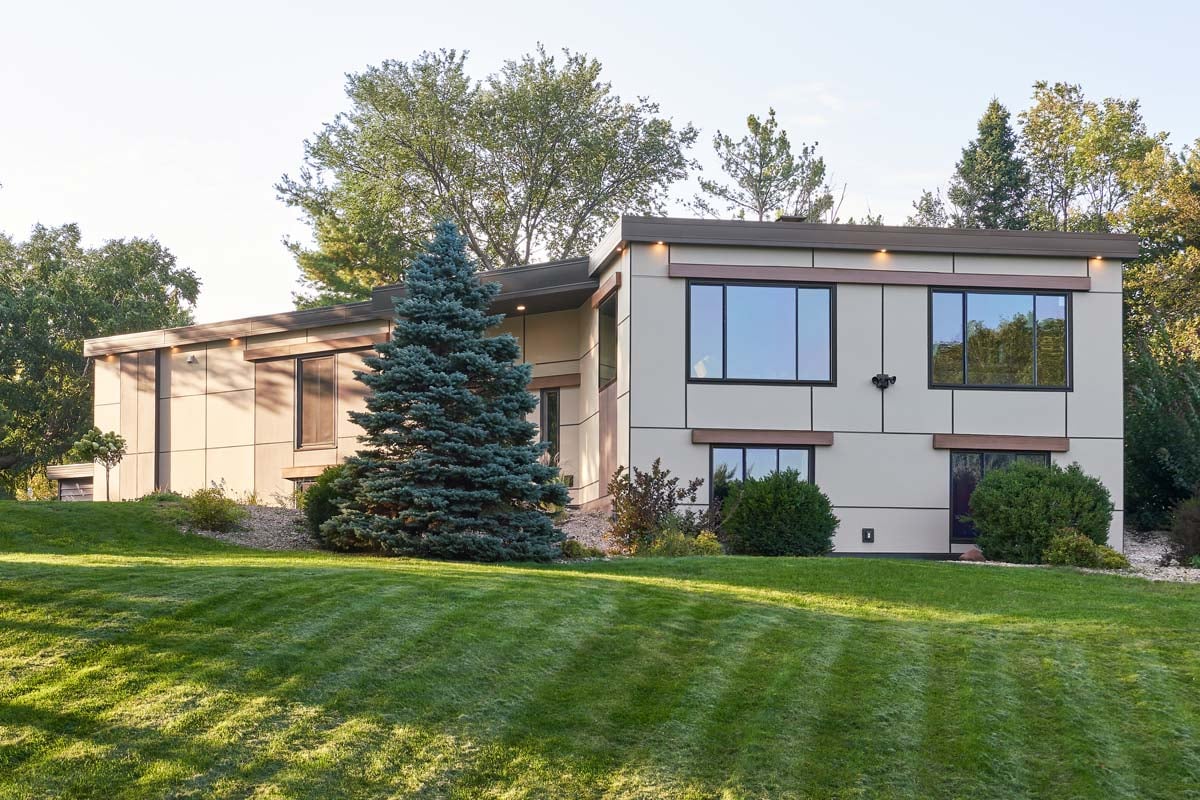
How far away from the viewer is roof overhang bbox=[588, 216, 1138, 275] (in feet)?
62.4

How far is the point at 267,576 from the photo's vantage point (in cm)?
1051

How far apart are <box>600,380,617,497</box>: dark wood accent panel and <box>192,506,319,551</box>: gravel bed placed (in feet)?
16.2

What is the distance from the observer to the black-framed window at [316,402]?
25422 mm

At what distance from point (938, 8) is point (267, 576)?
772 inches

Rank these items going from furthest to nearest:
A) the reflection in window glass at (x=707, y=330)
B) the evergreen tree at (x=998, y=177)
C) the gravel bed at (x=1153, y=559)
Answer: the evergreen tree at (x=998, y=177)
the reflection in window glass at (x=707, y=330)
the gravel bed at (x=1153, y=559)

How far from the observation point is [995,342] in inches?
777

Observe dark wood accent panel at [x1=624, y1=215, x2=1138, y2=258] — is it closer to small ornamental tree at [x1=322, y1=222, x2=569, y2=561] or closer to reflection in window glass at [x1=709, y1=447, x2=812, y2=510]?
reflection in window glass at [x1=709, y1=447, x2=812, y2=510]

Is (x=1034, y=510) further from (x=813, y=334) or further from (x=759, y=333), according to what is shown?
(x=759, y=333)

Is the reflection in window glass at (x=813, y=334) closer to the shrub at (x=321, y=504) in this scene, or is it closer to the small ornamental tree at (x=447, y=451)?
the small ornamental tree at (x=447, y=451)

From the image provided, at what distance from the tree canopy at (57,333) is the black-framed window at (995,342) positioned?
30.6m

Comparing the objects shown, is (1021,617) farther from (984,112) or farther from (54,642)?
(984,112)

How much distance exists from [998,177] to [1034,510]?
89.4 feet

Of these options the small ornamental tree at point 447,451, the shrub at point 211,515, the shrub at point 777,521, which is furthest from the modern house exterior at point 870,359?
the shrub at point 211,515

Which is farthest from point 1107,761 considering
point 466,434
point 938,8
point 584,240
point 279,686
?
point 584,240
